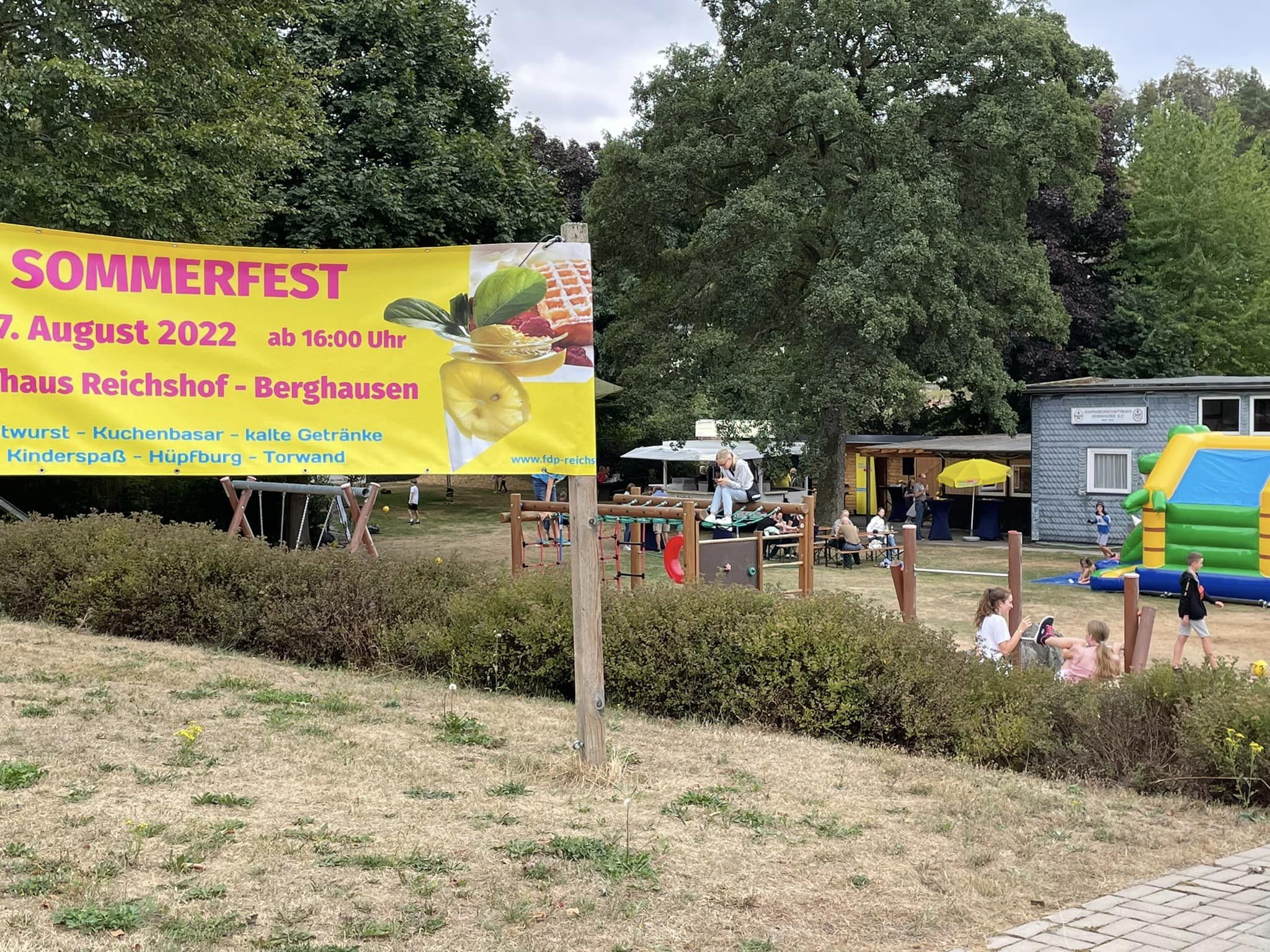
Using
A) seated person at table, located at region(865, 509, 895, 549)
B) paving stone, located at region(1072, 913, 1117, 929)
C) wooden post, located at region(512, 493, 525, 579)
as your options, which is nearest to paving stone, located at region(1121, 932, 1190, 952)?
paving stone, located at region(1072, 913, 1117, 929)

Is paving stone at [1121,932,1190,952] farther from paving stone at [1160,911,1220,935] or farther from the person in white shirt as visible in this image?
the person in white shirt

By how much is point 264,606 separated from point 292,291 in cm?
531

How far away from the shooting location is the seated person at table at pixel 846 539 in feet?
89.9

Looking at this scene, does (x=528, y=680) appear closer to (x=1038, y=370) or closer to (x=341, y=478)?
(x=341, y=478)

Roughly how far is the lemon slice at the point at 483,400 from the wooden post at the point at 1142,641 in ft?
26.8

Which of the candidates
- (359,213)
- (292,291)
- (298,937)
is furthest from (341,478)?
(298,937)

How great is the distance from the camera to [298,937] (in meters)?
4.59

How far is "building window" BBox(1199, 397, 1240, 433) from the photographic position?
1155 inches

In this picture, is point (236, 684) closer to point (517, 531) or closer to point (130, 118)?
point (517, 531)

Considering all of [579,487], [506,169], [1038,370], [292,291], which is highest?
[506,169]

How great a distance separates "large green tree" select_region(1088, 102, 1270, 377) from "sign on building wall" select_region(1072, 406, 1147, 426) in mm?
12055

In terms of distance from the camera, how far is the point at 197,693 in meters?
9.05

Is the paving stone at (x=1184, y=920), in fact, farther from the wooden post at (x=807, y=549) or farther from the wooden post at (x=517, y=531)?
the wooden post at (x=517, y=531)

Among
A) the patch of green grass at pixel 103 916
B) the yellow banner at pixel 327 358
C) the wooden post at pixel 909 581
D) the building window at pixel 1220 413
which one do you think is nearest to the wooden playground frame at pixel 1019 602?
the wooden post at pixel 909 581
